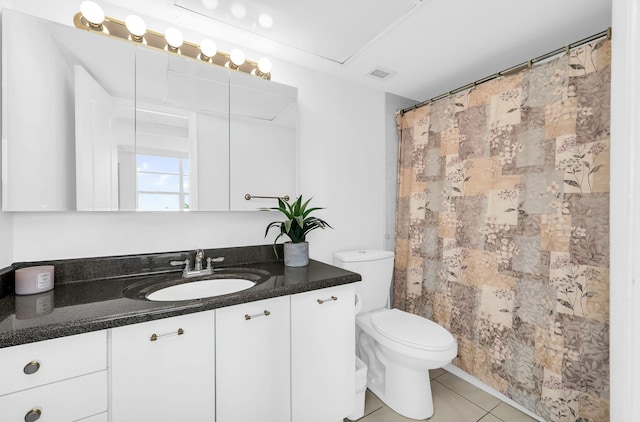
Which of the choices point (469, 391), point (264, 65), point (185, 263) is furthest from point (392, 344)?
point (264, 65)

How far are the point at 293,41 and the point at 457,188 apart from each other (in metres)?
1.39

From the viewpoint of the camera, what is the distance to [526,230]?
4.95ft

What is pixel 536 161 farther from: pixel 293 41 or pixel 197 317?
pixel 197 317

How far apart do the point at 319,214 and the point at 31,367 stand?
1.47 metres

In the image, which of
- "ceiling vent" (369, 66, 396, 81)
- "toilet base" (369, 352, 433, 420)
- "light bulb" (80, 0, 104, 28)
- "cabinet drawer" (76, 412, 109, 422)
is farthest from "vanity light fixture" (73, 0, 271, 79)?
"toilet base" (369, 352, 433, 420)

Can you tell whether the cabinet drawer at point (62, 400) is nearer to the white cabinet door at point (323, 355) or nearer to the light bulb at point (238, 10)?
the white cabinet door at point (323, 355)

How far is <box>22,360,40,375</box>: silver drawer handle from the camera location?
2.51 ft

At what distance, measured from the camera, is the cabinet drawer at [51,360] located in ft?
2.47

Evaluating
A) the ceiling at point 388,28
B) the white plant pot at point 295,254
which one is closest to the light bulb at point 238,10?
the ceiling at point 388,28

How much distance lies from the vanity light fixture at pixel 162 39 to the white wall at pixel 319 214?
0.45 ft

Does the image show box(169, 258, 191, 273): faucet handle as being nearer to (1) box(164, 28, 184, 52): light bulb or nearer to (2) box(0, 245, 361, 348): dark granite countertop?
(2) box(0, 245, 361, 348): dark granite countertop

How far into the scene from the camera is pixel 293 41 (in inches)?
61.4
